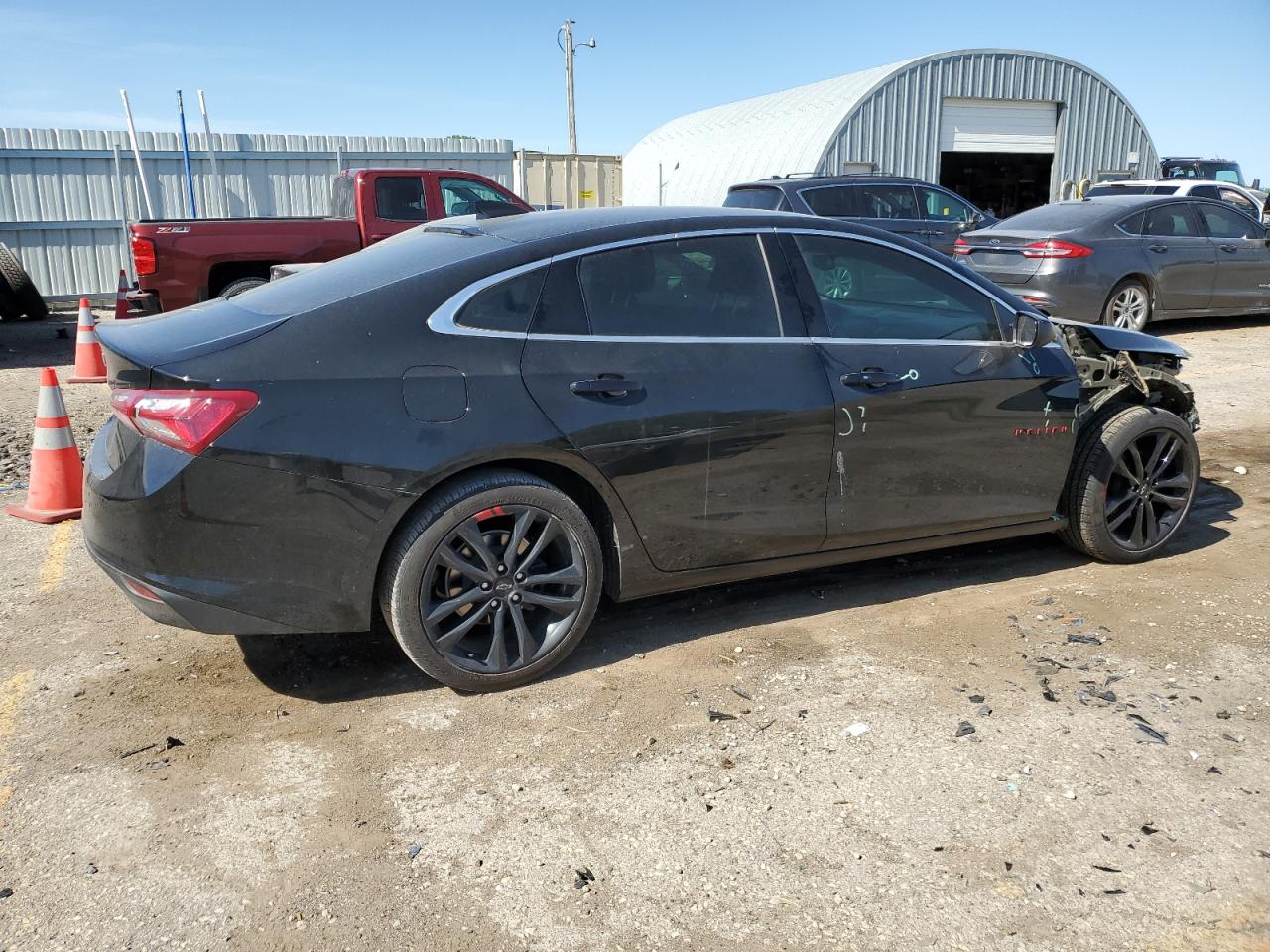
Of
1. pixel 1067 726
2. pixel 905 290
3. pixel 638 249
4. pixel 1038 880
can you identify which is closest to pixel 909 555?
pixel 905 290

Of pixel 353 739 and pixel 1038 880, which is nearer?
pixel 1038 880

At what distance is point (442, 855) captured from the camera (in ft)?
9.68

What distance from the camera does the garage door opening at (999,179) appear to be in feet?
91.9

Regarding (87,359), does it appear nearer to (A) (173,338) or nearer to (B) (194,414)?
(A) (173,338)

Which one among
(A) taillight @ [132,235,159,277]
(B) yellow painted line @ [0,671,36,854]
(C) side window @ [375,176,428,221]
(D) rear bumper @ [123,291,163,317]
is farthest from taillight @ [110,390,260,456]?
(C) side window @ [375,176,428,221]

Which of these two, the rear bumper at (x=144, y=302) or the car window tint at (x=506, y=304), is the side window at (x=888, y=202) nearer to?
the rear bumper at (x=144, y=302)

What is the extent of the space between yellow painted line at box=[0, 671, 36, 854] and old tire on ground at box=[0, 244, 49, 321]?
13.2m

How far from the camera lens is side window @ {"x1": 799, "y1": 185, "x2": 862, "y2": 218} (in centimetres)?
1376

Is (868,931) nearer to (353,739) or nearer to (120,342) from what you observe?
(353,739)

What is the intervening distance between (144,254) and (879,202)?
8996 mm

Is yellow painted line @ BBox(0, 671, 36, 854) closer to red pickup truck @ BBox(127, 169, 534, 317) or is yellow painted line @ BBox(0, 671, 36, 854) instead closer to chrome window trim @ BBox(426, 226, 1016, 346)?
chrome window trim @ BBox(426, 226, 1016, 346)

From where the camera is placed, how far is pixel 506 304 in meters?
3.78

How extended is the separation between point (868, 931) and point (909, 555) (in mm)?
2906

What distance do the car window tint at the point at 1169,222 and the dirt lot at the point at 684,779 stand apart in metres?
8.26
